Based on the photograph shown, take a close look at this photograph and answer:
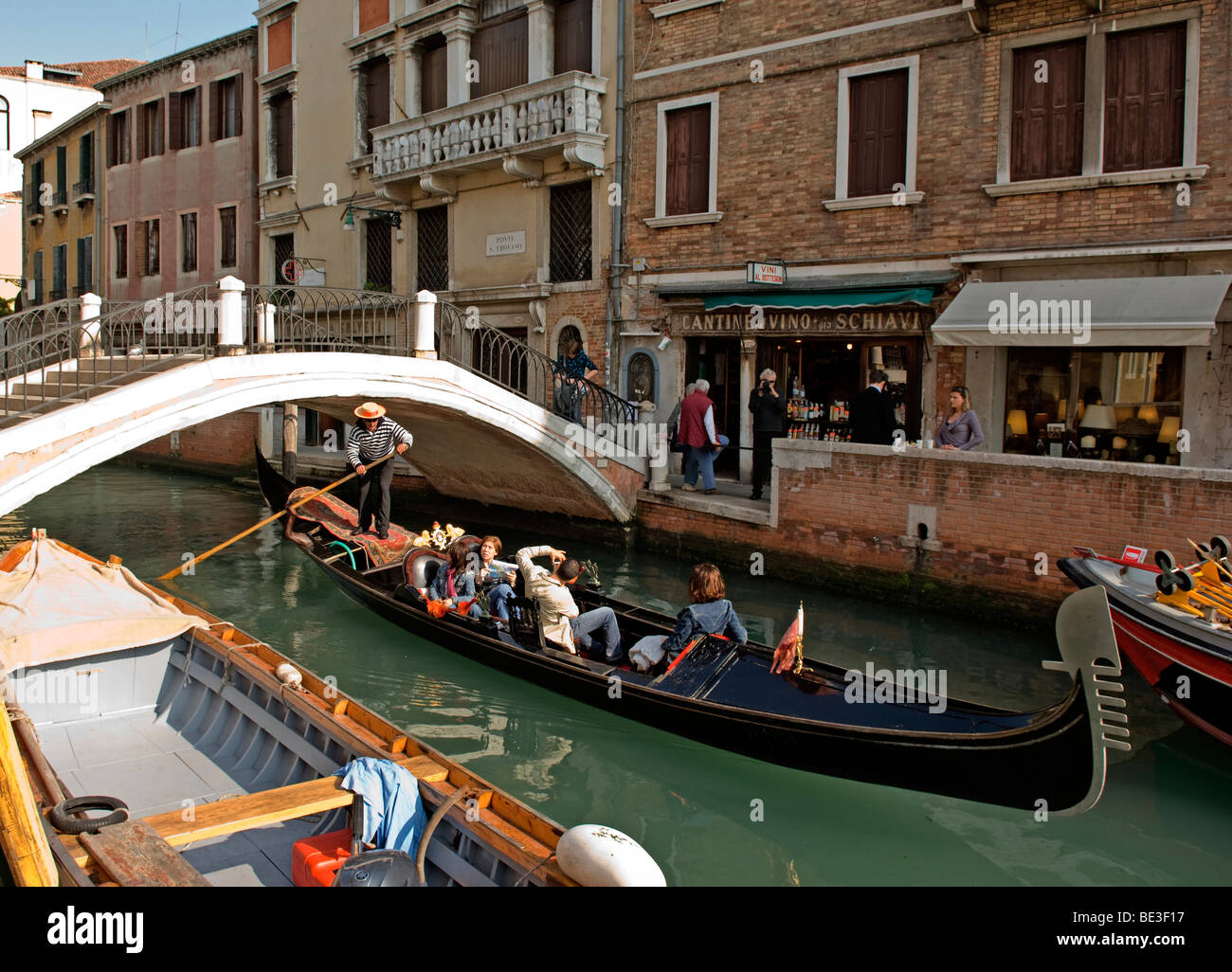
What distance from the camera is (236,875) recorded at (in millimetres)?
3502

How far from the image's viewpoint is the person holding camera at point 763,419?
370 inches

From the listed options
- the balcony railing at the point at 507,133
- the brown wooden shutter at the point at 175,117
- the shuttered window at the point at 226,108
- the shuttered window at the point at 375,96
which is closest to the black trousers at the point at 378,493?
the balcony railing at the point at 507,133

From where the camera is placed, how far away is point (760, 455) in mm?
9539

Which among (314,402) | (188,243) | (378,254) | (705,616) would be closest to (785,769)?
(705,616)

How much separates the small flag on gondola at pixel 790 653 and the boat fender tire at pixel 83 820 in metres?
2.74

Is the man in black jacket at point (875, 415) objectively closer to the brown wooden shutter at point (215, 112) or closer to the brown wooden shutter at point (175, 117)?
the brown wooden shutter at point (215, 112)

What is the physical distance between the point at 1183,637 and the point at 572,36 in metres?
9.01

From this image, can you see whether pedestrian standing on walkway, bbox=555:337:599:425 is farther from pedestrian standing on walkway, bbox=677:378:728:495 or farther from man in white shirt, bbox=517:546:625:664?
man in white shirt, bbox=517:546:625:664
